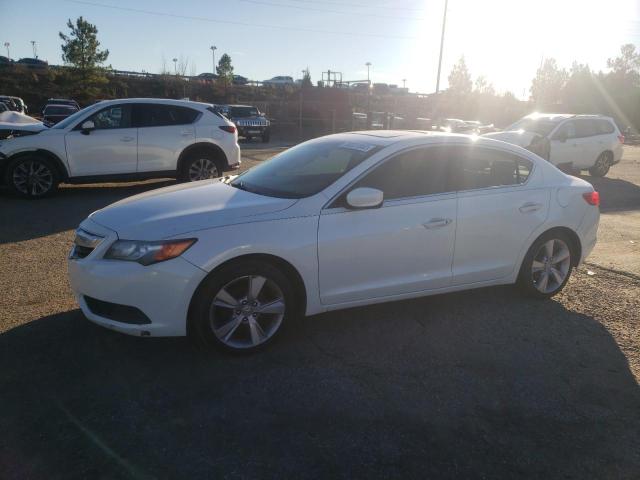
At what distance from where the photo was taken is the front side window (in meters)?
4.30

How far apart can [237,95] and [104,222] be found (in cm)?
5498

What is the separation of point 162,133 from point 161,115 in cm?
37

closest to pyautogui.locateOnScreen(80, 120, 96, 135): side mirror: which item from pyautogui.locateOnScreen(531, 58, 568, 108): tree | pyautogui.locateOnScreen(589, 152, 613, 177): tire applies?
pyautogui.locateOnScreen(589, 152, 613, 177): tire

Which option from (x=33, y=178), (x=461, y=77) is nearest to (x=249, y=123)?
(x=33, y=178)

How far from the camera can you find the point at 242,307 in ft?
12.5

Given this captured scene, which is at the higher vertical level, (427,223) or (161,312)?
(427,223)

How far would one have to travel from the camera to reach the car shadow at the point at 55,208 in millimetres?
7449

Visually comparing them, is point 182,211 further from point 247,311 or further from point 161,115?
point 161,115

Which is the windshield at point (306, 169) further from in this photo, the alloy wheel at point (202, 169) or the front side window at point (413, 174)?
the alloy wheel at point (202, 169)

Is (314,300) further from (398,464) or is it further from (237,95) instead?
(237,95)

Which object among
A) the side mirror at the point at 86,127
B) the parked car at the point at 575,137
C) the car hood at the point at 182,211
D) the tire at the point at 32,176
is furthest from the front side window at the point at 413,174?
the parked car at the point at 575,137

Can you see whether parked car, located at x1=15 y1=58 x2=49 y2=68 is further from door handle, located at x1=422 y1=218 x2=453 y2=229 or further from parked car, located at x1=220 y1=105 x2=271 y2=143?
door handle, located at x1=422 y1=218 x2=453 y2=229

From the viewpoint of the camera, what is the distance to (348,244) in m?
4.03

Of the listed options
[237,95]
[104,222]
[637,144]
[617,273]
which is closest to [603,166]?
[617,273]
